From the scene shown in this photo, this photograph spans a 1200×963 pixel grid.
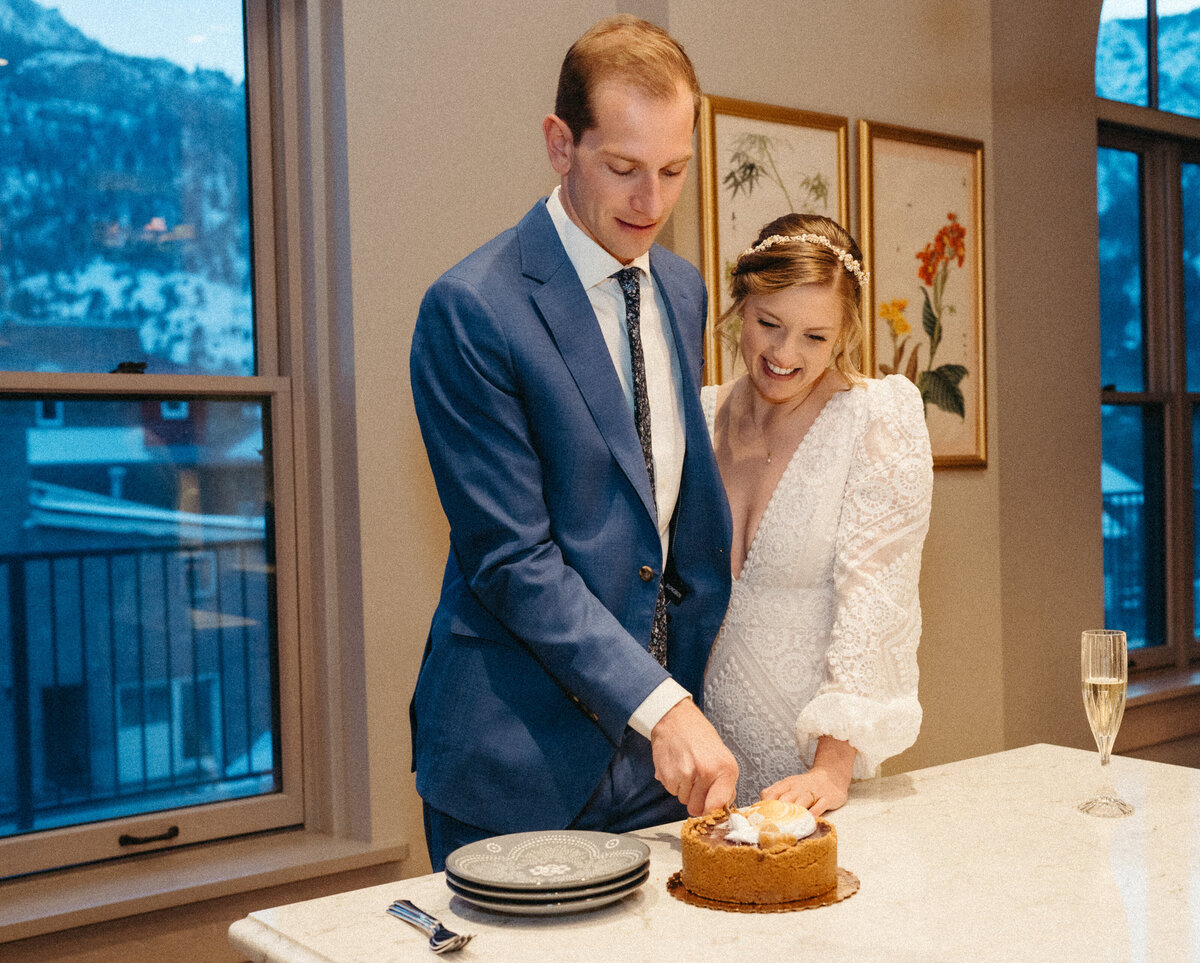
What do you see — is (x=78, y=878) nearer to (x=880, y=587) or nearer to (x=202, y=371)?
(x=202, y=371)

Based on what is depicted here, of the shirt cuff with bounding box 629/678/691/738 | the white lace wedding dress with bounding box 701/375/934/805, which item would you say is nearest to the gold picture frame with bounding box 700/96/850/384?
the white lace wedding dress with bounding box 701/375/934/805

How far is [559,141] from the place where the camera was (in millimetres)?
1428

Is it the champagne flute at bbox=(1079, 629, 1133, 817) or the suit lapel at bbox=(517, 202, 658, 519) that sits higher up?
the suit lapel at bbox=(517, 202, 658, 519)

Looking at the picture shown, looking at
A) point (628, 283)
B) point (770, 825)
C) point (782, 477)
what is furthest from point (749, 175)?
point (770, 825)

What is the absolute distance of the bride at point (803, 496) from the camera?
5.15 feet

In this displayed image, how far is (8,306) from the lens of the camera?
2428 mm

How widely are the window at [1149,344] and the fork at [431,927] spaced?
4166mm

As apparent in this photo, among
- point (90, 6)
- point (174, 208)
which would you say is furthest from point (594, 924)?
point (90, 6)

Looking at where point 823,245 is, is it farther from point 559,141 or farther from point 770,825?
point 770,825

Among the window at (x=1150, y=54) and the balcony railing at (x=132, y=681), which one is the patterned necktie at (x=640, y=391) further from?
the window at (x=1150, y=54)

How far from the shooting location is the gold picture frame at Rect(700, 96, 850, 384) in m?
2.93

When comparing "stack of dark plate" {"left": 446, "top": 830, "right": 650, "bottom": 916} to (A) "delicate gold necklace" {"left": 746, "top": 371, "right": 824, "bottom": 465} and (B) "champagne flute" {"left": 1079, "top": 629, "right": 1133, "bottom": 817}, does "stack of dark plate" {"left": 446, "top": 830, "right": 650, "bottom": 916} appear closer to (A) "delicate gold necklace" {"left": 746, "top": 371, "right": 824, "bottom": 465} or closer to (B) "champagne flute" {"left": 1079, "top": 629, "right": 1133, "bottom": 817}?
(B) "champagne flute" {"left": 1079, "top": 629, "right": 1133, "bottom": 817}

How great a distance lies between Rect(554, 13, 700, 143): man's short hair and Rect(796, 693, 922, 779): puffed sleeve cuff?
0.76 m

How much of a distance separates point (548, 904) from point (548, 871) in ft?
0.19
